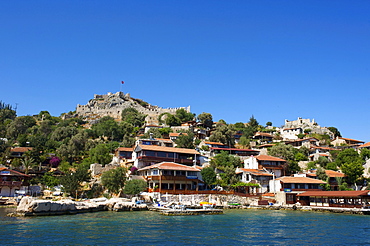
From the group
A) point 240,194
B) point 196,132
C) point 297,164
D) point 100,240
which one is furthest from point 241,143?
point 100,240

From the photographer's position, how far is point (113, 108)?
118125mm

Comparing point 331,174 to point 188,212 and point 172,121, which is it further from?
point 172,121

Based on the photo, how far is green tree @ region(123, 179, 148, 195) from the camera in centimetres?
4144

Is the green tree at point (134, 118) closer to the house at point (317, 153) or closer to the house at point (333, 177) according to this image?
the house at point (317, 153)

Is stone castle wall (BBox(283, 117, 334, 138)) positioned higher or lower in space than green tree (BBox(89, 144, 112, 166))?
higher

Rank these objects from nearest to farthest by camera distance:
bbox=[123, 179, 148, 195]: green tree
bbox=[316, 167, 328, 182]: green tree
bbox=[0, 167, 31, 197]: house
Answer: bbox=[123, 179, 148, 195]: green tree
bbox=[0, 167, 31, 197]: house
bbox=[316, 167, 328, 182]: green tree

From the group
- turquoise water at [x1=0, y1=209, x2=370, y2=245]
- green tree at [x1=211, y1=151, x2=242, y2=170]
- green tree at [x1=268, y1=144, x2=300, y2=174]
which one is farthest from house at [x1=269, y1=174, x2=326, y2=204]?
turquoise water at [x1=0, y1=209, x2=370, y2=245]

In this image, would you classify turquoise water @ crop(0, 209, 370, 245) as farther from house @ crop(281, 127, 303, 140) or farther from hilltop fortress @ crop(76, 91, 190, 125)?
hilltop fortress @ crop(76, 91, 190, 125)

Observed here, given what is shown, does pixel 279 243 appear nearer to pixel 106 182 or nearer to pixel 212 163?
pixel 106 182

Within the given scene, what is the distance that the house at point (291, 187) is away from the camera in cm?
4697

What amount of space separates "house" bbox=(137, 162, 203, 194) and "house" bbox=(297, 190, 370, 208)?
1613 centimetres

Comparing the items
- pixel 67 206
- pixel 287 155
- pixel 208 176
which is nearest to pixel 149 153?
pixel 208 176

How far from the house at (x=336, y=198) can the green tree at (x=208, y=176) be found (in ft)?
42.6

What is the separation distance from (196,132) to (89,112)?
54176 millimetres
